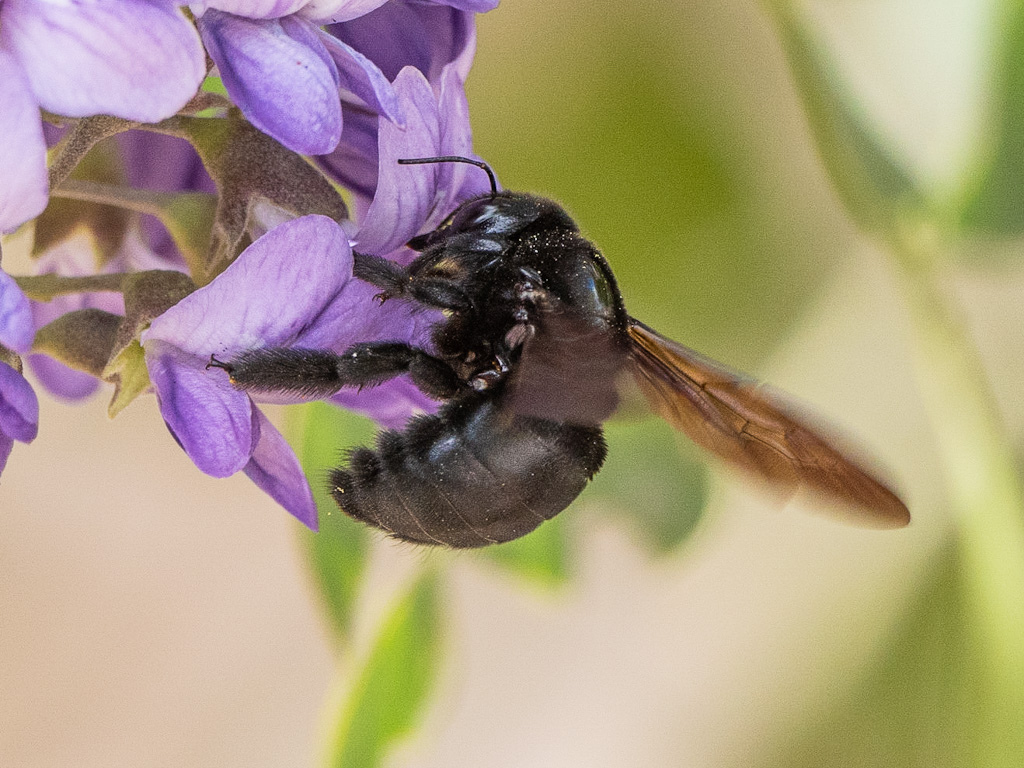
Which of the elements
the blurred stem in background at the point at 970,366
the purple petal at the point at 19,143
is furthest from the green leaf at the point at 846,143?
the purple petal at the point at 19,143

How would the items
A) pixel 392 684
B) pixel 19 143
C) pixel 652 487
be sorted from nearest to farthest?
1. pixel 19 143
2. pixel 392 684
3. pixel 652 487

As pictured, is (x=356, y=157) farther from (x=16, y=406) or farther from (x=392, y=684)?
(x=392, y=684)

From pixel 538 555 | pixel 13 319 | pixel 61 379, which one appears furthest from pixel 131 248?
pixel 538 555

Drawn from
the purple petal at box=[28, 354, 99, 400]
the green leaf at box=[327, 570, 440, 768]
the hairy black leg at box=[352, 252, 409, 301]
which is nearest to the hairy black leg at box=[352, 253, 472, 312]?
the hairy black leg at box=[352, 252, 409, 301]

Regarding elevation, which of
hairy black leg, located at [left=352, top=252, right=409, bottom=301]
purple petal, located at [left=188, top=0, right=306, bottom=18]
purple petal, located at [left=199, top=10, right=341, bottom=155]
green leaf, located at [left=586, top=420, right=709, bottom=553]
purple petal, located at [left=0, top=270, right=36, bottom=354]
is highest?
purple petal, located at [left=188, top=0, right=306, bottom=18]

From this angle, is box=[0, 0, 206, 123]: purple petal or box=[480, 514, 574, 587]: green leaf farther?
box=[480, 514, 574, 587]: green leaf

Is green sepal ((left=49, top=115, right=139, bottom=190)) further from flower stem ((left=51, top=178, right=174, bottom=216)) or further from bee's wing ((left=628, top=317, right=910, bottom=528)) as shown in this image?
bee's wing ((left=628, top=317, right=910, bottom=528))

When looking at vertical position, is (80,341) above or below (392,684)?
above
